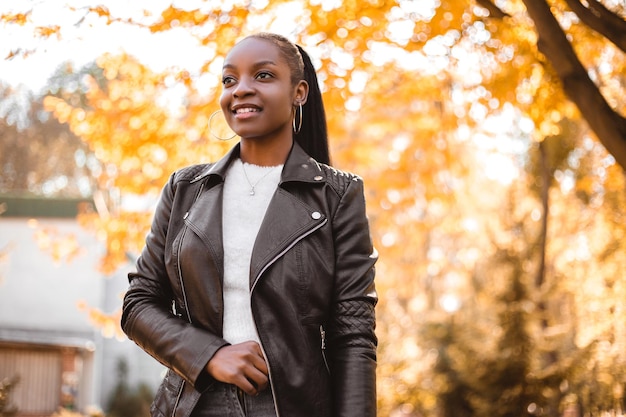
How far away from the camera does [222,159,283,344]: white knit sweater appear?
83.1 inches

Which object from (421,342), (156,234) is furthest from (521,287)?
(156,234)

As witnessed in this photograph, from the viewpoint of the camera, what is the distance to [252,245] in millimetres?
2160

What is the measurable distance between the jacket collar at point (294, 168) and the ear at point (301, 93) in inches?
5.3

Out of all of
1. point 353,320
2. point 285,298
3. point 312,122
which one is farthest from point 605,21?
point 285,298

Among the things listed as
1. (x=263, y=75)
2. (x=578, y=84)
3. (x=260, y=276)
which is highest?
(x=578, y=84)

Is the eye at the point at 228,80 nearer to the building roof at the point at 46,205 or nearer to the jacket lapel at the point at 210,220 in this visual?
the jacket lapel at the point at 210,220

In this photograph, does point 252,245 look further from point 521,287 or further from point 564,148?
point 564,148

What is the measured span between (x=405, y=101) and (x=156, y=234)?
22.9 feet

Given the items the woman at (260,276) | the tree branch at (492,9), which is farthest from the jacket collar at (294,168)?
the tree branch at (492,9)

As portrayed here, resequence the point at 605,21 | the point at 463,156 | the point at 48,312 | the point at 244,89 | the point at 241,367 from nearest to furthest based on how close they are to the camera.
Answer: the point at 241,367, the point at 244,89, the point at 605,21, the point at 463,156, the point at 48,312

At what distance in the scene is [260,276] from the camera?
6.83 ft

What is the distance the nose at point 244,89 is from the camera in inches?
88.1

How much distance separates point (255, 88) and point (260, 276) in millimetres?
547

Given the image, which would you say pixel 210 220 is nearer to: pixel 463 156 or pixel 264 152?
pixel 264 152
